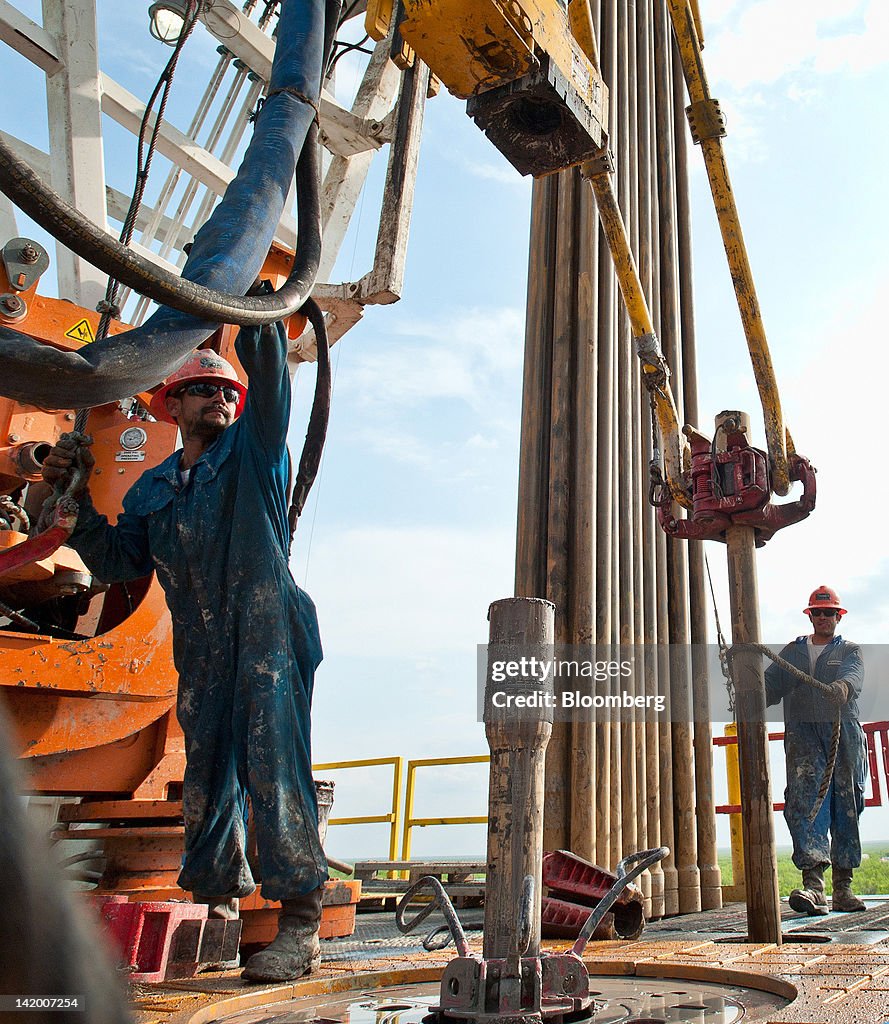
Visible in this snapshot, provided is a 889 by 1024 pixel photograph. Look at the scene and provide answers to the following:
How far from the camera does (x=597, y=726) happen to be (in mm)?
5488

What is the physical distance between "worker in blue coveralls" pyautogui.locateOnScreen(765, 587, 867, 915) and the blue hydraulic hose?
5.03 metres

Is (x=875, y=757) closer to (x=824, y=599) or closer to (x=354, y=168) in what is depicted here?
(x=824, y=599)

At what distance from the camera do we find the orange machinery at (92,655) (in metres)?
3.35

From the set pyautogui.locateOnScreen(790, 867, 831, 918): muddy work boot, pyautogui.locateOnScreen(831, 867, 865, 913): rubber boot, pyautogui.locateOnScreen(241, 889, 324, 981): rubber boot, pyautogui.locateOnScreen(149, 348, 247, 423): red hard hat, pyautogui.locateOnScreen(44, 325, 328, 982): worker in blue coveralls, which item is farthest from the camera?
pyautogui.locateOnScreen(831, 867, 865, 913): rubber boot

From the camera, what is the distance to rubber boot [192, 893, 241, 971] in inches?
114

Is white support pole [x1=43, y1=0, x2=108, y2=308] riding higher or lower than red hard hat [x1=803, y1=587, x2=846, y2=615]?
higher

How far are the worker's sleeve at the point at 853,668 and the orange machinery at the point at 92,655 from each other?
4.49 metres

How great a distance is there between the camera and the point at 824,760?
6.07m

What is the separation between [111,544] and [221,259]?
1.58m

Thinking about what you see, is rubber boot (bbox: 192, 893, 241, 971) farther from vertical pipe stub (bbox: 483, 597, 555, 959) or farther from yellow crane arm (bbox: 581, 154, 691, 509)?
yellow crane arm (bbox: 581, 154, 691, 509)

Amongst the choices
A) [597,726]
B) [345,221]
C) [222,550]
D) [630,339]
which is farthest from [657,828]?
[345,221]

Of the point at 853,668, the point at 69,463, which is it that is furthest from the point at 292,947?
the point at 853,668

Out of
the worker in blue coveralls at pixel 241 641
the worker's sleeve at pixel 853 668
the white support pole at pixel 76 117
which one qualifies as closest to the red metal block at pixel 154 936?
the worker in blue coveralls at pixel 241 641

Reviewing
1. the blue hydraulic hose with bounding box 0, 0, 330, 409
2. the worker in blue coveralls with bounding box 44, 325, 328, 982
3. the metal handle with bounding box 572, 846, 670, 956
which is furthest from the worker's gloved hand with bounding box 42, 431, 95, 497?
the metal handle with bounding box 572, 846, 670, 956
